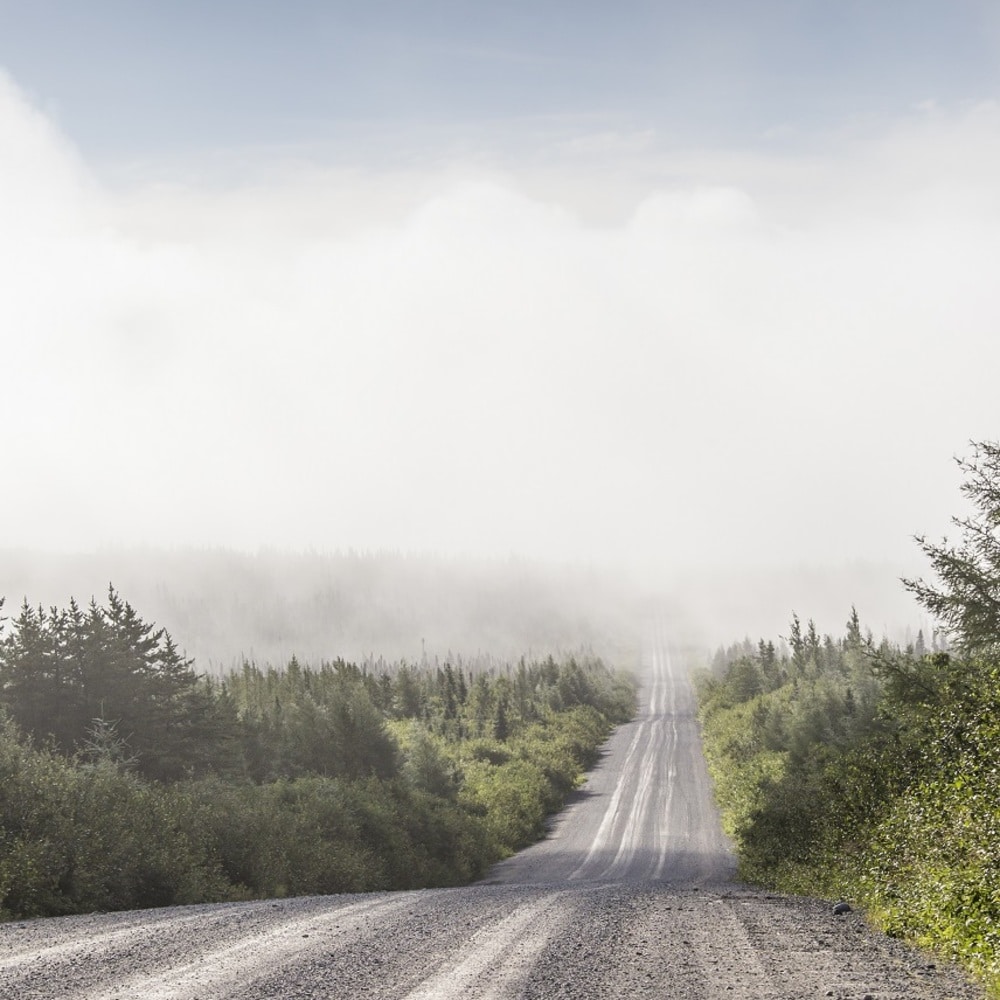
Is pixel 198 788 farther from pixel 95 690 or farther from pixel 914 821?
pixel 914 821

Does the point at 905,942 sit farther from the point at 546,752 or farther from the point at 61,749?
the point at 546,752

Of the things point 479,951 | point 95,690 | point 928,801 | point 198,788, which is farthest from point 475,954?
point 95,690

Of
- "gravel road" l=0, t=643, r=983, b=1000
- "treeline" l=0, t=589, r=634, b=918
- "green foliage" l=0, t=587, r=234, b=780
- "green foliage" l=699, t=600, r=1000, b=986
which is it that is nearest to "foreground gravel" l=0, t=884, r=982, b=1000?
"gravel road" l=0, t=643, r=983, b=1000

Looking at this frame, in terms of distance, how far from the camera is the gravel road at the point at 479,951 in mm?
9398

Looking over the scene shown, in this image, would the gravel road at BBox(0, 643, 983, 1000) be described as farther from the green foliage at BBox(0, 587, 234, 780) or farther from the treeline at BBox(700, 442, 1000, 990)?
the green foliage at BBox(0, 587, 234, 780)

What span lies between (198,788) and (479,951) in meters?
30.3

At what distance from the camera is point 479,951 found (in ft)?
38.0

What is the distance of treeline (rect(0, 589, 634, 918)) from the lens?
21812 millimetres

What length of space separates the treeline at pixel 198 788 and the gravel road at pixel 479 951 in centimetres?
579

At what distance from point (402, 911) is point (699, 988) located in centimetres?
819

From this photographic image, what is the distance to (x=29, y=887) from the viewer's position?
18594mm

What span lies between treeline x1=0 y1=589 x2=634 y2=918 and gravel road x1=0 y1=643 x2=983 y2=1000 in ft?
19.0

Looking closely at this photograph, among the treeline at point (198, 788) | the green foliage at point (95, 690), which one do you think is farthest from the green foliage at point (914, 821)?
the green foliage at point (95, 690)

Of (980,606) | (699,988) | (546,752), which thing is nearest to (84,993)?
Result: (699,988)
